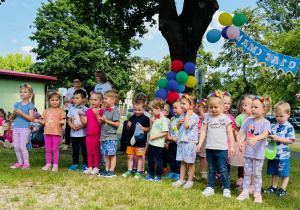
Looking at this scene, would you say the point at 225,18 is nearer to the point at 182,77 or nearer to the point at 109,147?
the point at 182,77

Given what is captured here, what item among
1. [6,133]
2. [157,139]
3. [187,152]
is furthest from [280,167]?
[6,133]

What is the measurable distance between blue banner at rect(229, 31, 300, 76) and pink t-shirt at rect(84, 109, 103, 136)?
4.81 metres

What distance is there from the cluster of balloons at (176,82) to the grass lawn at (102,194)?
2415 millimetres

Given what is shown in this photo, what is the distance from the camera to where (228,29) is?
28.7 feet

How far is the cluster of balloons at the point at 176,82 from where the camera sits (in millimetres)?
7824

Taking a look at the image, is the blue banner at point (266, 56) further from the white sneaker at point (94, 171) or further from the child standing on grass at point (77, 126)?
the white sneaker at point (94, 171)

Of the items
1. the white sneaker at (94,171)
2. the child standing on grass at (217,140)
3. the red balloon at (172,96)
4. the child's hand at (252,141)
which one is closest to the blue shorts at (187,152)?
the child standing on grass at (217,140)

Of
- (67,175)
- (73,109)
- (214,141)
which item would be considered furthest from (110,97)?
(214,141)

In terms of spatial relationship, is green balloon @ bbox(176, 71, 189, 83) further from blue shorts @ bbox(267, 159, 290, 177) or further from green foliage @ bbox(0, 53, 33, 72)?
green foliage @ bbox(0, 53, 33, 72)

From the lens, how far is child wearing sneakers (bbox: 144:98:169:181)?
6.15 metres

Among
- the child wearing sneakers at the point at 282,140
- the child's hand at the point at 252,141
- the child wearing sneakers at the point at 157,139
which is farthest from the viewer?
the child wearing sneakers at the point at 157,139

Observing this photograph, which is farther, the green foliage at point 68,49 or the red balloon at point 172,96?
the green foliage at point 68,49

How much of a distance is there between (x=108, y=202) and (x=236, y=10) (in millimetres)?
35787

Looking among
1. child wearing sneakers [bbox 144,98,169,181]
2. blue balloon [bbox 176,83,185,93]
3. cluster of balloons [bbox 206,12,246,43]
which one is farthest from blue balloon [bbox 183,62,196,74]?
child wearing sneakers [bbox 144,98,169,181]
